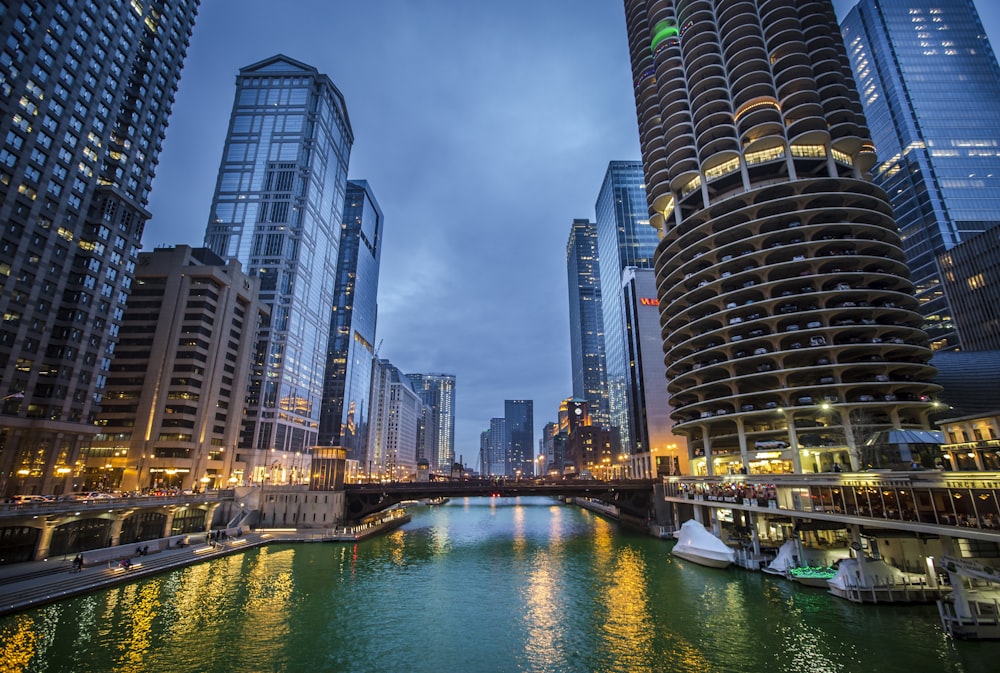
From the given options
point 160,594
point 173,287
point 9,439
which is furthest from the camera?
point 173,287

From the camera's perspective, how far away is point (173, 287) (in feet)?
352

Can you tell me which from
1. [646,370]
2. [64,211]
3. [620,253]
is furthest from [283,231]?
[646,370]

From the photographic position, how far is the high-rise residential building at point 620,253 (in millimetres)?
161125

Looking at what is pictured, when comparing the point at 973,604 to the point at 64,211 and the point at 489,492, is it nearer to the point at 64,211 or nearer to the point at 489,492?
the point at 489,492

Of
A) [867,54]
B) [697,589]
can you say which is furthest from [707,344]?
[867,54]

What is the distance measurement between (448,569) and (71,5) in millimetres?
100772

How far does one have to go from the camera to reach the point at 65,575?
139 feet

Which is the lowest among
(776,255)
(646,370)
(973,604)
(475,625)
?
(475,625)

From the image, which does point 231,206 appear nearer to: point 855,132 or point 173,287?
point 173,287

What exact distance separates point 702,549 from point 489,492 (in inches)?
1757

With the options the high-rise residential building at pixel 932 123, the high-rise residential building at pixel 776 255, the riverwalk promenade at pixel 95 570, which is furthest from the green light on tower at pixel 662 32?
the riverwalk promenade at pixel 95 570

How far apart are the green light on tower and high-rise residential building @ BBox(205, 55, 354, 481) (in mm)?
107117

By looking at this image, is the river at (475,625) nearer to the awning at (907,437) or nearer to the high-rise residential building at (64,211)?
the awning at (907,437)

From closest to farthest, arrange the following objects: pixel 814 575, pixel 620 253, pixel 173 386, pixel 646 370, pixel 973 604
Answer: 1. pixel 973 604
2. pixel 814 575
3. pixel 173 386
4. pixel 646 370
5. pixel 620 253
